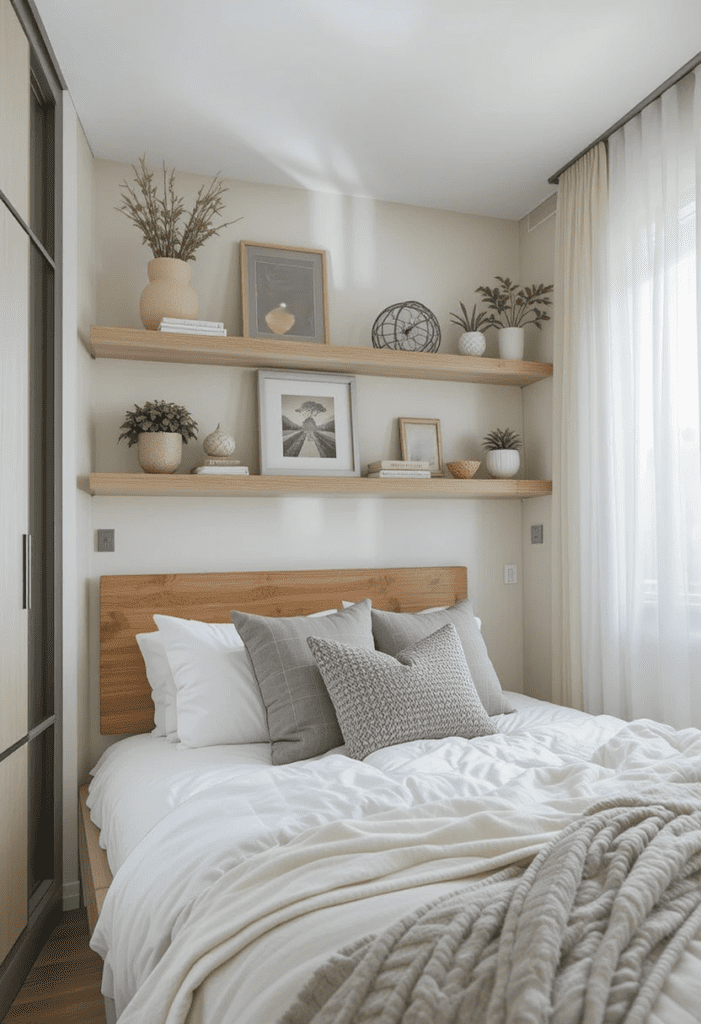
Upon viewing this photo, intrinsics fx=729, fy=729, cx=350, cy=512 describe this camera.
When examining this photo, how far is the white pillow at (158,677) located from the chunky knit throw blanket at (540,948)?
159 centimetres

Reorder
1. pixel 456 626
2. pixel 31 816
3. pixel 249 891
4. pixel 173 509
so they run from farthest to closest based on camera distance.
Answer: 1. pixel 173 509
2. pixel 456 626
3. pixel 31 816
4. pixel 249 891

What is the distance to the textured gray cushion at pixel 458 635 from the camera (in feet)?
8.27

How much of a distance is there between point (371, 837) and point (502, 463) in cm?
213

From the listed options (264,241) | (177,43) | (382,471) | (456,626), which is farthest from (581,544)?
(177,43)

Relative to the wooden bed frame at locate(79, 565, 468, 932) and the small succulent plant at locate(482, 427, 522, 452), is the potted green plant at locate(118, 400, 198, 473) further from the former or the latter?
the small succulent plant at locate(482, 427, 522, 452)

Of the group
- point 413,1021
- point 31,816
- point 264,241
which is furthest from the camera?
point 264,241

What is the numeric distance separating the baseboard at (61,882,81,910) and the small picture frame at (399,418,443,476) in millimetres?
2020

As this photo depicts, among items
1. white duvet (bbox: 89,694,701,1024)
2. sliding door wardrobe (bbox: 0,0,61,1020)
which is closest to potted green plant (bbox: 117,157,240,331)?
sliding door wardrobe (bbox: 0,0,61,1020)

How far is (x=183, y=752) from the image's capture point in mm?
2260

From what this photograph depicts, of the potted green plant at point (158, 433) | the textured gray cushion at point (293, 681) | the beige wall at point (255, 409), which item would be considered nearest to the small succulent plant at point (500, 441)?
the beige wall at point (255, 409)

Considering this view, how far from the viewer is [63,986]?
6.50 ft

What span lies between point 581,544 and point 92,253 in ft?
7.30

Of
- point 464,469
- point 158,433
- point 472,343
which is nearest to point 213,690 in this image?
point 158,433

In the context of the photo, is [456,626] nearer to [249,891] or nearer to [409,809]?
[409,809]
